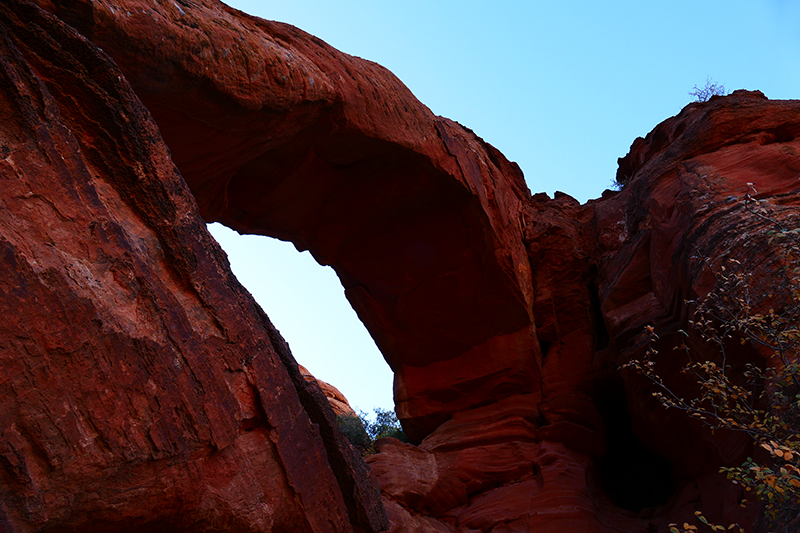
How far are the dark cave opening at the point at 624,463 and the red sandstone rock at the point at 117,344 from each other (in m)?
7.54

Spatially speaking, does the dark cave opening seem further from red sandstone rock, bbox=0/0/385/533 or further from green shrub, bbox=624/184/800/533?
red sandstone rock, bbox=0/0/385/533

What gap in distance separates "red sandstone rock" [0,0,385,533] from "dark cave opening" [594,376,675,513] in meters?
7.54

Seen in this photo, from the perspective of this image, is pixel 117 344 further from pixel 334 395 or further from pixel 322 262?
pixel 334 395

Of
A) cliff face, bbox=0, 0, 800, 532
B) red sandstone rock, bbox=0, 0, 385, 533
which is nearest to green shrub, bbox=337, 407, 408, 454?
cliff face, bbox=0, 0, 800, 532

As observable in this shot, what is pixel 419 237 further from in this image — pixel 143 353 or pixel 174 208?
pixel 143 353

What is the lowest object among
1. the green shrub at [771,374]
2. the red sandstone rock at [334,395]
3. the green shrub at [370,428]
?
the green shrub at [771,374]

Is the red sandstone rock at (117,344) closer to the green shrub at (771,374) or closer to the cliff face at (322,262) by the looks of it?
the cliff face at (322,262)

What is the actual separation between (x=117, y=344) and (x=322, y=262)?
875 cm

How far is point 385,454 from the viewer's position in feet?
35.5

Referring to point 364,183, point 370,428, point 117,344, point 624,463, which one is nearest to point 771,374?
point 117,344

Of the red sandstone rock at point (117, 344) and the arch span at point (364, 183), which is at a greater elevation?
the arch span at point (364, 183)

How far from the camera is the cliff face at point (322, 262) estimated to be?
434cm

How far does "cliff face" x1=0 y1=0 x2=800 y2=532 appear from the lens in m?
4.34

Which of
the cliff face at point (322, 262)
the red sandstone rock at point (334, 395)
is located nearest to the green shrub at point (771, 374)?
the cliff face at point (322, 262)
